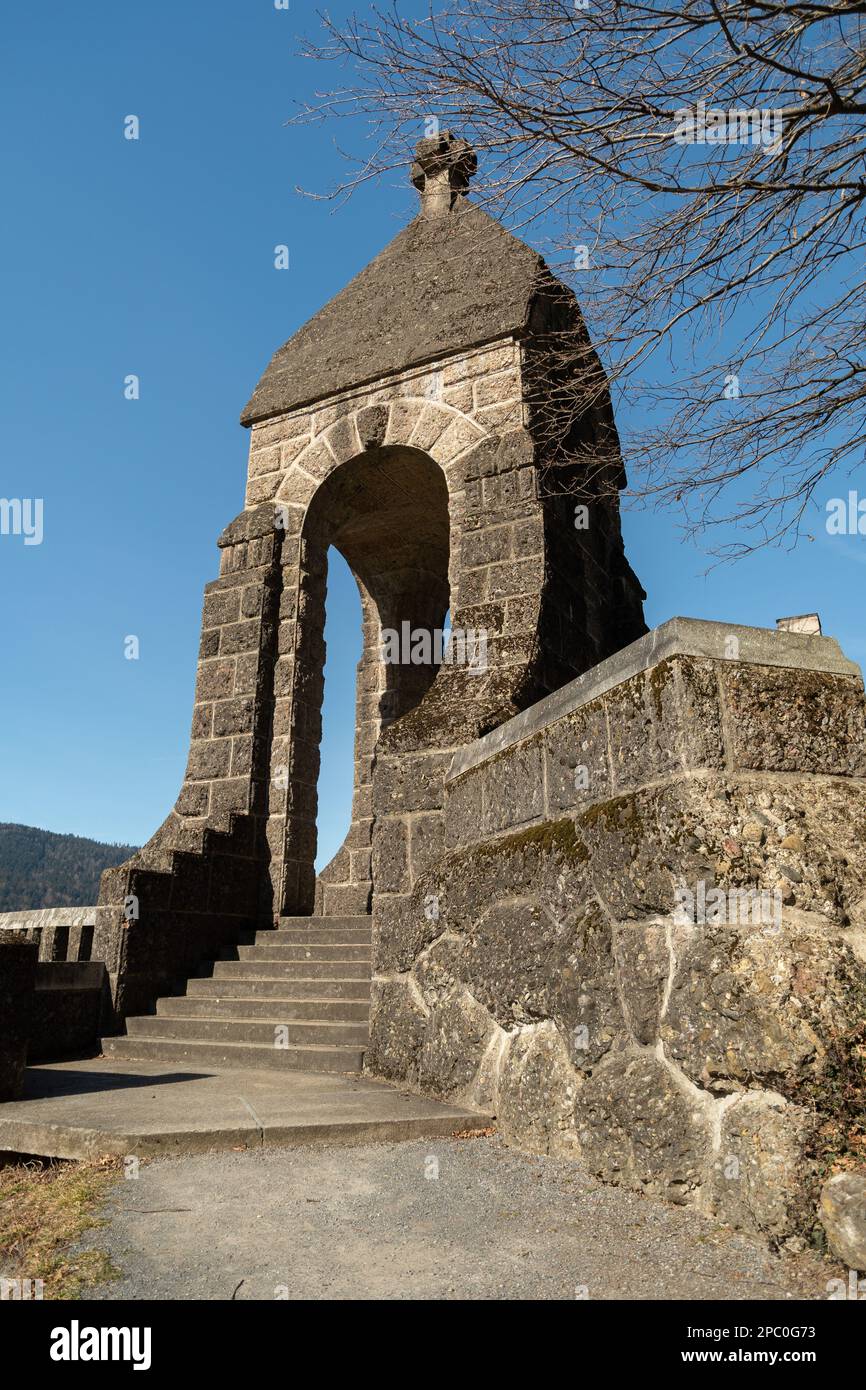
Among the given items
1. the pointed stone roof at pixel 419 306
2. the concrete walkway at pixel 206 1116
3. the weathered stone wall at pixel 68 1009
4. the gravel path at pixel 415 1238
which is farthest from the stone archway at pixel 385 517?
the gravel path at pixel 415 1238

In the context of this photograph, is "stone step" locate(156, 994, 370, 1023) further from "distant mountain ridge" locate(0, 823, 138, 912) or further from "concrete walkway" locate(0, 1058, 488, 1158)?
"distant mountain ridge" locate(0, 823, 138, 912)

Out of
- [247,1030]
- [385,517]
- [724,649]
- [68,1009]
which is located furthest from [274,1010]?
[385,517]

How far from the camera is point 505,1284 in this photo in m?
1.92

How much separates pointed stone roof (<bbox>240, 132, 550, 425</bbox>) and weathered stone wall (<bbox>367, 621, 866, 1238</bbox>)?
5.14m

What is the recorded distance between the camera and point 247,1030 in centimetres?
576

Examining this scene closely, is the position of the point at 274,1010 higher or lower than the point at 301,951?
lower

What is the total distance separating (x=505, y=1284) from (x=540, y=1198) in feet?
2.21

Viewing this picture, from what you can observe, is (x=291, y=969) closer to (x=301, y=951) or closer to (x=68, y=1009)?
(x=301, y=951)

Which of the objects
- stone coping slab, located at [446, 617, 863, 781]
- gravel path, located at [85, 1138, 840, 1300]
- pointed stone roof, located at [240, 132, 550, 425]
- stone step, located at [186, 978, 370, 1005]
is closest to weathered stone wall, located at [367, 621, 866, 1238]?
stone coping slab, located at [446, 617, 863, 781]

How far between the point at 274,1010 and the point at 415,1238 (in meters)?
3.92

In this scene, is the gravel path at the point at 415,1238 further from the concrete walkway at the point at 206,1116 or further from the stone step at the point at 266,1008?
the stone step at the point at 266,1008

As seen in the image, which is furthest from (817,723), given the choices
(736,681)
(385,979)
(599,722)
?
(385,979)

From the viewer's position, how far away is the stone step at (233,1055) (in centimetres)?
503
